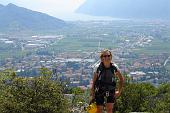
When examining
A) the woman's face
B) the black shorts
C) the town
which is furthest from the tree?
the town

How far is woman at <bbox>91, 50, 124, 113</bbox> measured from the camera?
8570 millimetres

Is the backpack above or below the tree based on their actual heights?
above

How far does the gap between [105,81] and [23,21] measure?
143m

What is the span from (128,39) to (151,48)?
14616 mm

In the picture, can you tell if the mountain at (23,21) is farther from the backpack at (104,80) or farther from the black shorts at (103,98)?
the backpack at (104,80)

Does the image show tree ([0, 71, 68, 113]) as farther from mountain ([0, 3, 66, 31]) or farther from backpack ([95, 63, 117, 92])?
mountain ([0, 3, 66, 31])

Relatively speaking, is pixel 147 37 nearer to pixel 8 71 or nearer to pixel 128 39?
pixel 128 39

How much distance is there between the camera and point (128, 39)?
110m

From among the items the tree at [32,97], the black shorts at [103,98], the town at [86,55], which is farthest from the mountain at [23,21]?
the black shorts at [103,98]

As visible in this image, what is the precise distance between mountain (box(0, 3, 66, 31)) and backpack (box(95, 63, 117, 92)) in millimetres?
129199

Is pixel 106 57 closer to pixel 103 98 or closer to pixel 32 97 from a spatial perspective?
pixel 103 98

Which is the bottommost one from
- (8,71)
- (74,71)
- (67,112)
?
(74,71)

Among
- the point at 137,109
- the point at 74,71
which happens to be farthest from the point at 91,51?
the point at 137,109

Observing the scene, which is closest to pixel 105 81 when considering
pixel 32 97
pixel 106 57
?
pixel 106 57
